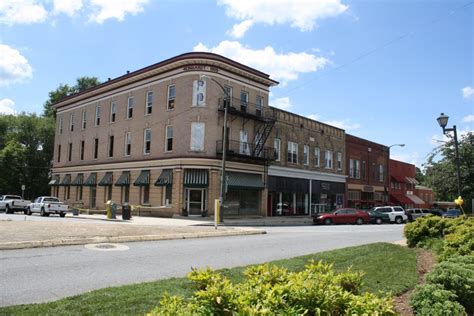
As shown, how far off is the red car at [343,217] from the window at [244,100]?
430 inches

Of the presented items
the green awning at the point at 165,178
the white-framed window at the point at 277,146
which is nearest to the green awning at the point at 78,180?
the green awning at the point at 165,178

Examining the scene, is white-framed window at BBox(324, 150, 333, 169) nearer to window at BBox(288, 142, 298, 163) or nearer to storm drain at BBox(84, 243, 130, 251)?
window at BBox(288, 142, 298, 163)

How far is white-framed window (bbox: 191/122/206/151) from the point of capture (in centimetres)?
3198

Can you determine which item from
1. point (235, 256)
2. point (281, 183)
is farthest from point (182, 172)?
point (235, 256)

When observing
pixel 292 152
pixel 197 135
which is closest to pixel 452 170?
pixel 292 152

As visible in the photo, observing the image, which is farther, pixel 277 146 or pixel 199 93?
pixel 277 146

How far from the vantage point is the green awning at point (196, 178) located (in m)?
31.1

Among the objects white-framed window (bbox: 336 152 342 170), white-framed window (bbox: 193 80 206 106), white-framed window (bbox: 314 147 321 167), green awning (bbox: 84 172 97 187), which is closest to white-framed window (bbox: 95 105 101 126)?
green awning (bbox: 84 172 97 187)

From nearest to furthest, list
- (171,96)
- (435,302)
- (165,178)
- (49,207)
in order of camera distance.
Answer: (435,302), (49,207), (165,178), (171,96)

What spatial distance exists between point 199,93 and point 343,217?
15551 mm

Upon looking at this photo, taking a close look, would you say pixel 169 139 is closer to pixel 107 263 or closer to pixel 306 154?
pixel 306 154

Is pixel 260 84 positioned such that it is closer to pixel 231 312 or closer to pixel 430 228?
pixel 430 228

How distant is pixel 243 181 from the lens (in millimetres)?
33875

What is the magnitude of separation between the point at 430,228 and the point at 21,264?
12.2m
